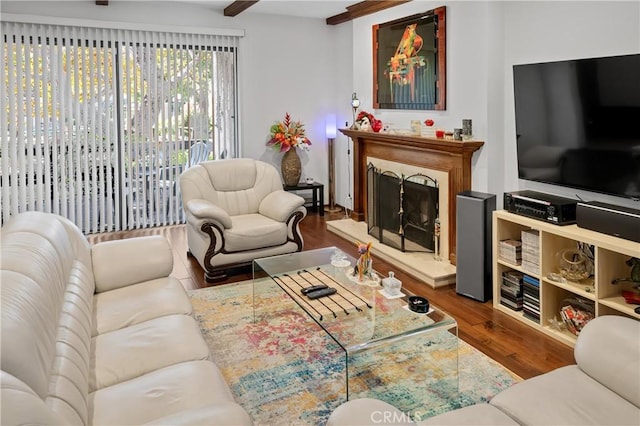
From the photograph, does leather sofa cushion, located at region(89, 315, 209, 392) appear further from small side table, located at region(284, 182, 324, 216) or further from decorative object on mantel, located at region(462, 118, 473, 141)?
small side table, located at region(284, 182, 324, 216)

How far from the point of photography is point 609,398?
5.56 feet

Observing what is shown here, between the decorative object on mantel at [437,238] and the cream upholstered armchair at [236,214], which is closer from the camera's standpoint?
the cream upholstered armchair at [236,214]

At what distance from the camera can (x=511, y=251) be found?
337 centimetres

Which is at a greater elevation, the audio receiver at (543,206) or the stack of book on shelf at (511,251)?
the audio receiver at (543,206)

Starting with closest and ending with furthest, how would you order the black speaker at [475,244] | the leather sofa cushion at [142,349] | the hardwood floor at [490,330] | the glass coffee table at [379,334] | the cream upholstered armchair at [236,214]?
the leather sofa cushion at [142,349] → the glass coffee table at [379,334] → the hardwood floor at [490,330] → the black speaker at [475,244] → the cream upholstered armchair at [236,214]

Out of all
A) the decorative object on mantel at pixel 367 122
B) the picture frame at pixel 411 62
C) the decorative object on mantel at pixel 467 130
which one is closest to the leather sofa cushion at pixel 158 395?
the decorative object on mantel at pixel 467 130

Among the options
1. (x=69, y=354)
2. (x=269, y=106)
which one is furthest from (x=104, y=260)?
(x=269, y=106)

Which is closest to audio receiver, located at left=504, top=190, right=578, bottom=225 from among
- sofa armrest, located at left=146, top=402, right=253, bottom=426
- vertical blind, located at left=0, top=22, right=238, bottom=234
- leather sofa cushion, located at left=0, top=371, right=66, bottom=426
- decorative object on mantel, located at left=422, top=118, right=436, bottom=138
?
decorative object on mantel, located at left=422, top=118, right=436, bottom=138

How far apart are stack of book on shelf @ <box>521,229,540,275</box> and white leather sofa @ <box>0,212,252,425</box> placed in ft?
7.05

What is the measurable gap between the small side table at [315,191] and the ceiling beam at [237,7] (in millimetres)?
2224

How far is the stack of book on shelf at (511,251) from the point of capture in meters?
3.35

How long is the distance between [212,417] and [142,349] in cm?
82

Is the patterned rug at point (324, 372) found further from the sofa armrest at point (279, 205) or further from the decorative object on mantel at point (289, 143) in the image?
the decorative object on mantel at point (289, 143)

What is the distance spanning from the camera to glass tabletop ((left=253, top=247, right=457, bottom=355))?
233 centimetres
